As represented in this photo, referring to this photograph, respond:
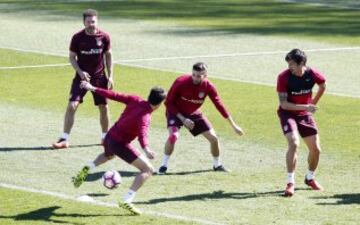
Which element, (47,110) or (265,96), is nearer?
(47,110)

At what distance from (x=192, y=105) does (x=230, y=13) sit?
83.2ft

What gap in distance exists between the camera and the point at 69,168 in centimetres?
1789

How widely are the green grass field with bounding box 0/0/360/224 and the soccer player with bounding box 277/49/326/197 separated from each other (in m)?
0.37

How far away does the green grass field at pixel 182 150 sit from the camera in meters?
15.1

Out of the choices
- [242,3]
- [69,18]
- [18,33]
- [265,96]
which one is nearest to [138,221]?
[265,96]

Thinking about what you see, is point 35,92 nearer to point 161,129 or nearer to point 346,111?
point 161,129

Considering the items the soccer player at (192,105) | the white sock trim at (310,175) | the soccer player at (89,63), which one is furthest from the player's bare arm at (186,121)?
the soccer player at (89,63)

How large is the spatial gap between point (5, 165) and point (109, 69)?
2975 millimetres

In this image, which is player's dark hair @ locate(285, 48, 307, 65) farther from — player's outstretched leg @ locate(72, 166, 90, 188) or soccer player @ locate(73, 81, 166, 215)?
player's outstretched leg @ locate(72, 166, 90, 188)

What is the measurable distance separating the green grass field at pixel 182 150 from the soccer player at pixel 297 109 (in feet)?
1.20

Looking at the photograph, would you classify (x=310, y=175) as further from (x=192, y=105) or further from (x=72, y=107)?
(x=72, y=107)

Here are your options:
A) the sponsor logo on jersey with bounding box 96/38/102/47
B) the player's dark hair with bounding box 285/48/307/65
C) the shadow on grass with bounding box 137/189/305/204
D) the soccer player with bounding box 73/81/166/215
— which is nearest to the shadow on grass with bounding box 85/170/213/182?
the shadow on grass with bounding box 137/189/305/204

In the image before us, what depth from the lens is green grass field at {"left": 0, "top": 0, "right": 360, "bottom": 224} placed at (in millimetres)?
15102

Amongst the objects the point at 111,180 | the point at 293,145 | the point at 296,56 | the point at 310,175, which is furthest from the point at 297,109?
the point at 111,180
